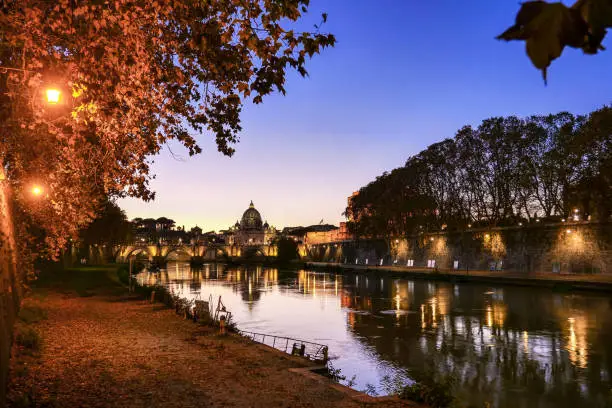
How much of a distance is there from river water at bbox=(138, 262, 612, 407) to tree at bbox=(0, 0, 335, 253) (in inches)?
423

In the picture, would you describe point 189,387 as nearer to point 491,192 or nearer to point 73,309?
point 73,309

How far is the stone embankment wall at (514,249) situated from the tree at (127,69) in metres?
46.8

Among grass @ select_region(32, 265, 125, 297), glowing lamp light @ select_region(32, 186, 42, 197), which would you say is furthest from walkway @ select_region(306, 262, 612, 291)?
glowing lamp light @ select_region(32, 186, 42, 197)

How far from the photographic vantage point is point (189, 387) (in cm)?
1192

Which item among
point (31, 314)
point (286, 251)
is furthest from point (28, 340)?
point (286, 251)

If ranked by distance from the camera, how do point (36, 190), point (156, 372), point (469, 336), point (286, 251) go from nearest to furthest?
1. point (156, 372)
2. point (36, 190)
3. point (469, 336)
4. point (286, 251)

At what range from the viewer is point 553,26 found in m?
2.28

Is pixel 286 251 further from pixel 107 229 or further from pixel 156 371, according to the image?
pixel 156 371

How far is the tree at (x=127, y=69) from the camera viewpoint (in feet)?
27.2

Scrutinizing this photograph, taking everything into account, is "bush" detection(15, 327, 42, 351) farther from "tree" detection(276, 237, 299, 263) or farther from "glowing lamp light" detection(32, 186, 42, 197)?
"tree" detection(276, 237, 299, 263)

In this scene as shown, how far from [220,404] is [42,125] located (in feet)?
23.6

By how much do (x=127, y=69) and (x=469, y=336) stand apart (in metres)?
23.7

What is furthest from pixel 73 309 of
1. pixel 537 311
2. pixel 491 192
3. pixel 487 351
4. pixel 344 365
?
pixel 491 192

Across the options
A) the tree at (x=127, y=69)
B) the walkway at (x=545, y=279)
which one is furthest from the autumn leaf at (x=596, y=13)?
the walkway at (x=545, y=279)
